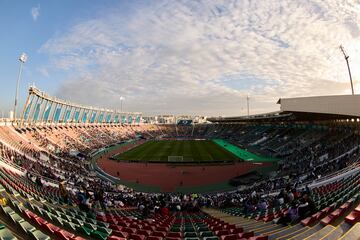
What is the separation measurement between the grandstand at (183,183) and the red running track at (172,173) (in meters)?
0.16

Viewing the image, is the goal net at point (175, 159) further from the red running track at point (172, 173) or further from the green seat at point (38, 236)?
the green seat at point (38, 236)

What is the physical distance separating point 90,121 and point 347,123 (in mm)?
69964

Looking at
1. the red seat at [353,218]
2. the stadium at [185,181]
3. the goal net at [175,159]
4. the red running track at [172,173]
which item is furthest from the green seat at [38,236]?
the goal net at [175,159]

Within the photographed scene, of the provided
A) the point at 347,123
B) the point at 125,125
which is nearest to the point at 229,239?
the point at 347,123

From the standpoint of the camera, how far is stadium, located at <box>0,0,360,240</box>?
8469 millimetres

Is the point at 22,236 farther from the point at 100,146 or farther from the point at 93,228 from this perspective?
the point at 100,146

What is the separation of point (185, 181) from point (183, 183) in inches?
38.8

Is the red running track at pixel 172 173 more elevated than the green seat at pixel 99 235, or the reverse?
the green seat at pixel 99 235

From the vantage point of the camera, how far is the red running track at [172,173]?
34688 millimetres

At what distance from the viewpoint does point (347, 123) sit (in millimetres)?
35750

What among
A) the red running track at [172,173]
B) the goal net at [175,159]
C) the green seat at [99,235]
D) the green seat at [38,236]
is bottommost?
the red running track at [172,173]

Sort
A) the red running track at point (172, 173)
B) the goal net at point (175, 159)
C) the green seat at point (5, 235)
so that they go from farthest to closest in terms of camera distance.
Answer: the goal net at point (175, 159)
the red running track at point (172, 173)
the green seat at point (5, 235)

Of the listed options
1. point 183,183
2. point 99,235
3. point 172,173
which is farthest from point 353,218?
point 172,173

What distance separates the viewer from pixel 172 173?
39.2m
